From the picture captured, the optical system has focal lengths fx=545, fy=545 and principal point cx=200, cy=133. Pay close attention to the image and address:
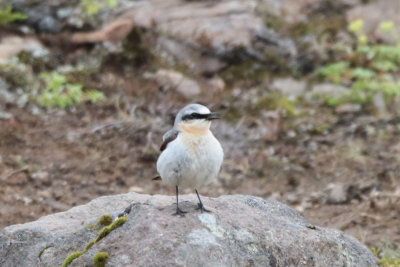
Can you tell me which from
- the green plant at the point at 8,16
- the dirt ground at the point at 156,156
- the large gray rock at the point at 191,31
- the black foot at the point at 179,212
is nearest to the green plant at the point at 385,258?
the dirt ground at the point at 156,156

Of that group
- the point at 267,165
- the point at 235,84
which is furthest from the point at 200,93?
the point at 267,165

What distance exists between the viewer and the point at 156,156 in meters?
9.74

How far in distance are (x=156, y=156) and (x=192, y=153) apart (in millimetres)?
4719

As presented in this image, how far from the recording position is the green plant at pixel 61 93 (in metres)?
10.6

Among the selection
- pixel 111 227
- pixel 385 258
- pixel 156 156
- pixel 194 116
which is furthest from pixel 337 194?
pixel 111 227

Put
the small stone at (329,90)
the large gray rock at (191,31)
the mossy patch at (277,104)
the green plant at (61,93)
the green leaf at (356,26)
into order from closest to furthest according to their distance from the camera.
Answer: the green plant at (61,93), the mossy patch at (277,104), the small stone at (329,90), the large gray rock at (191,31), the green leaf at (356,26)

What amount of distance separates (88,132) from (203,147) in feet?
17.9

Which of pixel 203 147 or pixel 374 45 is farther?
pixel 374 45

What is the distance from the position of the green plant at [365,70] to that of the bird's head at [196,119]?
698 centimetres

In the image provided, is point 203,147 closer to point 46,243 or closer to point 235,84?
point 46,243

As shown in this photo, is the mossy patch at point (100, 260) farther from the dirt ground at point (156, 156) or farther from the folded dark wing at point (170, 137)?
the dirt ground at point (156, 156)

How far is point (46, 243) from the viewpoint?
527 centimetres

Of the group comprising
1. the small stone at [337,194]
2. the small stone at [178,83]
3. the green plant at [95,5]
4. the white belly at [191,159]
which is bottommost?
the small stone at [337,194]

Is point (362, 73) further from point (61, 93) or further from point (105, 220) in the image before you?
point (105, 220)
